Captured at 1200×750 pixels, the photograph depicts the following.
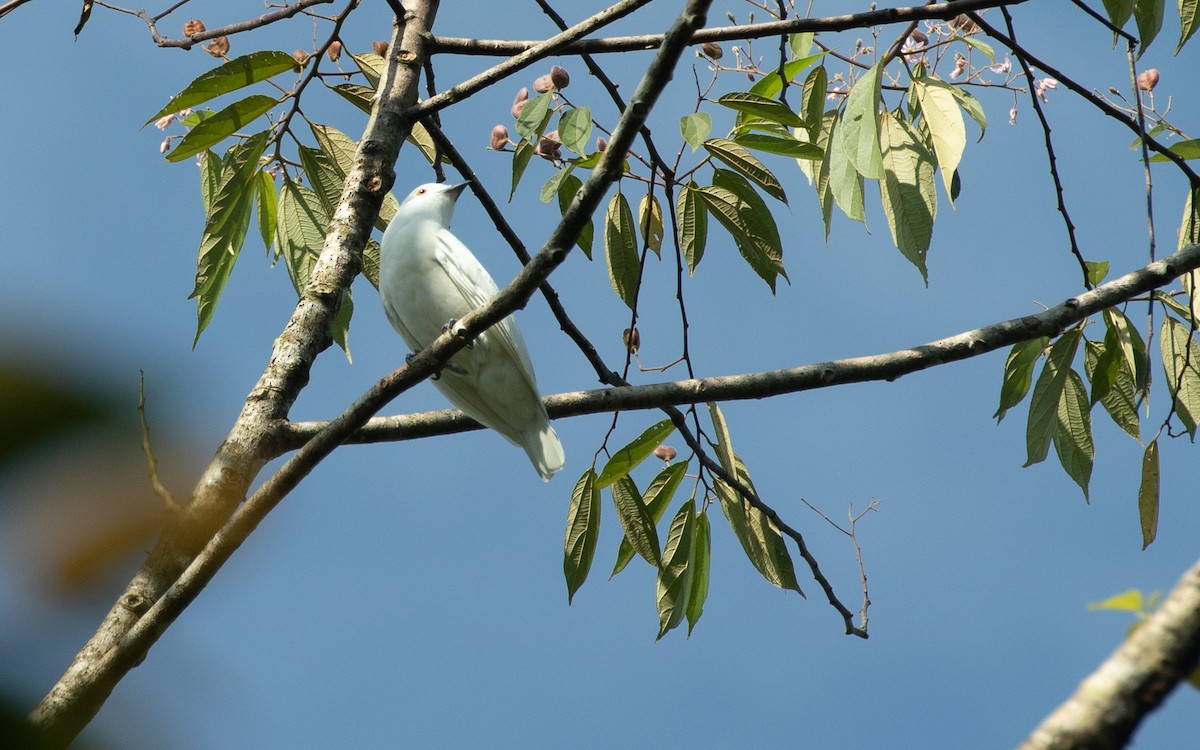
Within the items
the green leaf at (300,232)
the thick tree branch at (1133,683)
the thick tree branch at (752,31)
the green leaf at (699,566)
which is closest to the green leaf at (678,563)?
the green leaf at (699,566)

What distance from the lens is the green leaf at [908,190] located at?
309 centimetres

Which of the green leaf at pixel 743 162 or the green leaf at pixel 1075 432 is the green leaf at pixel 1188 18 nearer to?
the green leaf at pixel 1075 432

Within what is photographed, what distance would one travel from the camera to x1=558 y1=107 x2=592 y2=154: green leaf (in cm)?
304

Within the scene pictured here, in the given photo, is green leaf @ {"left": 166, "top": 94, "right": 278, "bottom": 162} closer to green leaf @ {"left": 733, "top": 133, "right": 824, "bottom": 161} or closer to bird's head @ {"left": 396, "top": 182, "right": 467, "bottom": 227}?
bird's head @ {"left": 396, "top": 182, "right": 467, "bottom": 227}

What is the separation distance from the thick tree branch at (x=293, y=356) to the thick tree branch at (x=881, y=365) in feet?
0.37

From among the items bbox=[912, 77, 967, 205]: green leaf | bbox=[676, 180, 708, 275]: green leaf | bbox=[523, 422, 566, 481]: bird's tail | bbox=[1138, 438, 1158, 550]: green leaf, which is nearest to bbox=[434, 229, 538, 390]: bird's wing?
bbox=[523, 422, 566, 481]: bird's tail

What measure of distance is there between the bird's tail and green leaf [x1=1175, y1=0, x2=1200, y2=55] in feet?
8.39

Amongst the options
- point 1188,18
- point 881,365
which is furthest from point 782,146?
point 1188,18

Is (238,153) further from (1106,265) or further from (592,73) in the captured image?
(1106,265)

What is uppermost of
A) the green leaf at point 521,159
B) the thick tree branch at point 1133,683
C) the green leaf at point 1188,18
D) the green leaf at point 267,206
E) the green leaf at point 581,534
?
the green leaf at point 1188,18

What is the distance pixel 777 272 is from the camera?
3400mm

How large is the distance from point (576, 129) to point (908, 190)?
99 cm

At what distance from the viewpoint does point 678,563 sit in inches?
145

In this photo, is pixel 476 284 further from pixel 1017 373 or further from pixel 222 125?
pixel 1017 373
